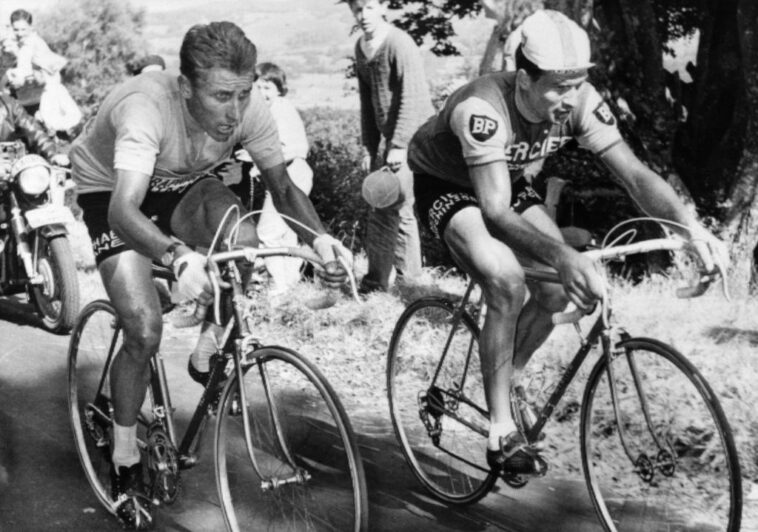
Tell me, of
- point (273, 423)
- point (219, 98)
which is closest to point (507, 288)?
point (273, 423)

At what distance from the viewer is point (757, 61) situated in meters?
9.45

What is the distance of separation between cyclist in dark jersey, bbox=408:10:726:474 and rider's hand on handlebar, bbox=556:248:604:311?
11mm

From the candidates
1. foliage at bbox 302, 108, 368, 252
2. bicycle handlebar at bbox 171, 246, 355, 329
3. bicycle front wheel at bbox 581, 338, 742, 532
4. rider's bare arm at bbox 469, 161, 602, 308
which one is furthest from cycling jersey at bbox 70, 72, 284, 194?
foliage at bbox 302, 108, 368, 252

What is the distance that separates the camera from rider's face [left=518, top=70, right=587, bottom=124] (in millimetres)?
4254

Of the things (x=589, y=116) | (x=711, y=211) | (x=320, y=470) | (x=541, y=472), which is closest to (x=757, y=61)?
(x=711, y=211)

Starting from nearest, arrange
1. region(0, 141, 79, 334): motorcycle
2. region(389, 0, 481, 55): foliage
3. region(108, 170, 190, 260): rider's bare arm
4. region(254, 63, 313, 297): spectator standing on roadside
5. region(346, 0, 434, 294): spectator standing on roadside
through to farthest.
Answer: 1. region(108, 170, 190, 260): rider's bare arm
2. region(346, 0, 434, 294): spectator standing on roadside
3. region(0, 141, 79, 334): motorcycle
4. region(254, 63, 313, 297): spectator standing on roadside
5. region(389, 0, 481, 55): foliage

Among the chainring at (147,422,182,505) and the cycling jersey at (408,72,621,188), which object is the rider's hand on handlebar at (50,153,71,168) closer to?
the cycling jersey at (408,72,621,188)

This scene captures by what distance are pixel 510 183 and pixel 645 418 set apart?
1143 millimetres

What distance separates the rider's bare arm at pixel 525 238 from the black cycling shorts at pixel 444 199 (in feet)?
1.29

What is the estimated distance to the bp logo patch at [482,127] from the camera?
4332mm

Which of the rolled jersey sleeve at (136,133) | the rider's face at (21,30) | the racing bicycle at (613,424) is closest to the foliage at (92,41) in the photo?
the rider's face at (21,30)

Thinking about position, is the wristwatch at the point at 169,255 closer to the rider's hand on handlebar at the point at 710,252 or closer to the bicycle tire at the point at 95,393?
the bicycle tire at the point at 95,393

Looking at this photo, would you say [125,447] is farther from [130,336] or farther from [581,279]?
[581,279]

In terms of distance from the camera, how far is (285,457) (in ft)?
12.7
